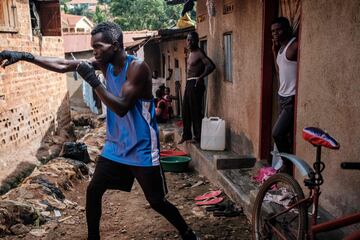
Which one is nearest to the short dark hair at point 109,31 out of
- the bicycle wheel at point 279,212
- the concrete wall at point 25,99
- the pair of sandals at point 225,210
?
the bicycle wheel at point 279,212

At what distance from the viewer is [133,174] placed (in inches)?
139

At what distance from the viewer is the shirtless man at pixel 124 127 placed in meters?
3.25

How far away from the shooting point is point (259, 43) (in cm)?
560

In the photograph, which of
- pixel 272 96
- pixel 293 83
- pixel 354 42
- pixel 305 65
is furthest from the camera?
pixel 272 96

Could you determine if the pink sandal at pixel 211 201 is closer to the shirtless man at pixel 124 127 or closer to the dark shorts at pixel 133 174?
Answer: the shirtless man at pixel 124 127

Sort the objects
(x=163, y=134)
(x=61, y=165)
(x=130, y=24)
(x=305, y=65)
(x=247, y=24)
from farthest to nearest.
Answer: (x=130, y=24) → (x=163, y=134) → (x=61, y=165) → (x=247, y=24) → (x=305, y=65)

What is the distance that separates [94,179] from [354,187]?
7.16 ft

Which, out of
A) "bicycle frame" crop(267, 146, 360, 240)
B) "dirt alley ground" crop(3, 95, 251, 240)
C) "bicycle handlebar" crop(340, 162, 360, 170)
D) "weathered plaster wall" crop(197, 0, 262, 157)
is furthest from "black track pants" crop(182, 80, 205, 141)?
"bicycle handlebar" crop(340, 162, 360, 170)

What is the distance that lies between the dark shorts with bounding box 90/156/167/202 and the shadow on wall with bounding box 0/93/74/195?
5.86 meters

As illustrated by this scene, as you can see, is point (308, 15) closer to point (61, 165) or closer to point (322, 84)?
point (322, 84)

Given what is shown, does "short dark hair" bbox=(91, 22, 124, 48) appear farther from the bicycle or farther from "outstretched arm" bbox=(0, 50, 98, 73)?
the bicycle

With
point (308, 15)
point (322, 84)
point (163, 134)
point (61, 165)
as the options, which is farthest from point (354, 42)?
point (163, 134)

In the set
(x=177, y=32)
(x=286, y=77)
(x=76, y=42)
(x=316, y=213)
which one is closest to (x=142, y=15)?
(x=76, y=42)

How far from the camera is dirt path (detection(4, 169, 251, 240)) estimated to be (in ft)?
15.0
